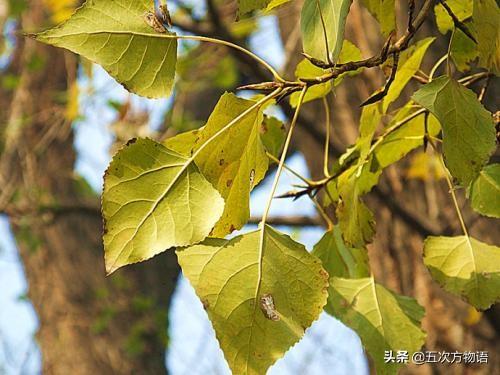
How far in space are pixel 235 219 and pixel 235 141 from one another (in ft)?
0.19

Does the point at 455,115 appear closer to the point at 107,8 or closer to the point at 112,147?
the point at 107,8

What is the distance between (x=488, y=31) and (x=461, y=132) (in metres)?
0.07

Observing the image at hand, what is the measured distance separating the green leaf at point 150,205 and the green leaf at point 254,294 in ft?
0.08

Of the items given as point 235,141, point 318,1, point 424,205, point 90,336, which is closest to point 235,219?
point 235,141

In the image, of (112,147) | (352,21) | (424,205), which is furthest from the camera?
(112,147)

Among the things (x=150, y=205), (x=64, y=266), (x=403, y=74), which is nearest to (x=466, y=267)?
(x=403, y=74)

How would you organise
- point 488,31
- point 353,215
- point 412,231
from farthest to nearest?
point 412,231, point 353,215, point 488,31

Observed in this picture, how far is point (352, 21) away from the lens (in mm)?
1854

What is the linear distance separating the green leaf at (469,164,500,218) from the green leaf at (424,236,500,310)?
0.03m

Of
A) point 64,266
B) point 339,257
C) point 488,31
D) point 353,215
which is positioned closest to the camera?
point 488,31

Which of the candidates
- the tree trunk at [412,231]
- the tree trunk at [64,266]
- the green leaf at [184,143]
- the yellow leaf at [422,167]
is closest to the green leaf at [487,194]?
the green leaf at [184,143]

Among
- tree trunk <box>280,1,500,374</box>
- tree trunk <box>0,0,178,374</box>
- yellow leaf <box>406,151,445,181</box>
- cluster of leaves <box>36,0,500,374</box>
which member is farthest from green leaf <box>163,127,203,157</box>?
tree trunk <box>0,0,178,374</box>

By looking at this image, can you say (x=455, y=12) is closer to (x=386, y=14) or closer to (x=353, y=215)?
(x=386, y=14)

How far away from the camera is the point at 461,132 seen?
514 mm
